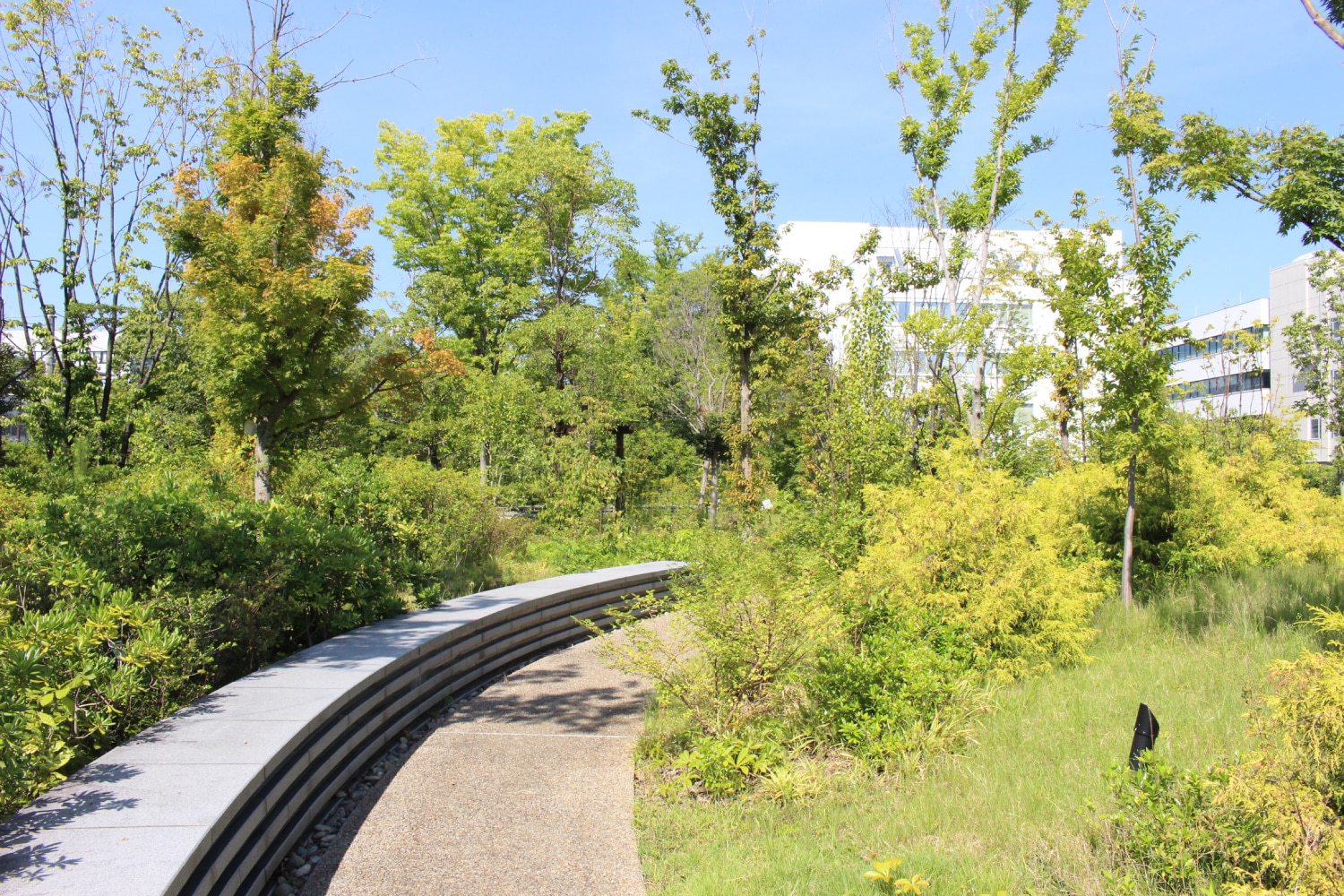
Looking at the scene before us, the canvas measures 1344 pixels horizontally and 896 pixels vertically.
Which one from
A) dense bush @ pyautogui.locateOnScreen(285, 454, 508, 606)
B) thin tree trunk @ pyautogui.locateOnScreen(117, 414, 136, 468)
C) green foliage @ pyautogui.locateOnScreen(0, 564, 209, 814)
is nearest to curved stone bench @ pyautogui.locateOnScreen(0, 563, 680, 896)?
green foliage @ pyautogui.locateOnScreen(0, 564, 209, 814)

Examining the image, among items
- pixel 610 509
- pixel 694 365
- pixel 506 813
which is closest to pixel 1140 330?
pixel 506 813

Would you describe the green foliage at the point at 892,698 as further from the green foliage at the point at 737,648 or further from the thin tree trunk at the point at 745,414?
the thin tree trunk at the point at 745,414

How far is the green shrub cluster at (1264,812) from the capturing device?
113 inches

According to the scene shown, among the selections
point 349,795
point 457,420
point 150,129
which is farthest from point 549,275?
point 349,795

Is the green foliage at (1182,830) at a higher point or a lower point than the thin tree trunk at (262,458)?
lower

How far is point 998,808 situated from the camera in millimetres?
3771

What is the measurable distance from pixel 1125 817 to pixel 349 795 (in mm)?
3789

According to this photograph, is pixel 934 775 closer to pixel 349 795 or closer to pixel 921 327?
pixel 349 795

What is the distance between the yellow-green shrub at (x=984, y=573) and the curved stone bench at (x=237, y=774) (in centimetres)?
330

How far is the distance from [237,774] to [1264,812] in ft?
12.6

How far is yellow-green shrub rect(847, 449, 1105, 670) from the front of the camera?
20.5ft

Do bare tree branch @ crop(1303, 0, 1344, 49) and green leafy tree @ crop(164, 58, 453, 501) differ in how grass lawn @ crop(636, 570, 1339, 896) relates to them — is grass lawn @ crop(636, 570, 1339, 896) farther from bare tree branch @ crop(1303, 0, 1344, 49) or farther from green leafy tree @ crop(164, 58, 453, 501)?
green leafy tree @ crop(164, 58, 453, 501)

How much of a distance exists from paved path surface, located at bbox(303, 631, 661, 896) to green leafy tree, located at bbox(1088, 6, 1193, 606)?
18.6ft

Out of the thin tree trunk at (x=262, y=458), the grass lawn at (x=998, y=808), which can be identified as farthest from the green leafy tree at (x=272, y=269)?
the grass lawn at (x=998, y=808)
